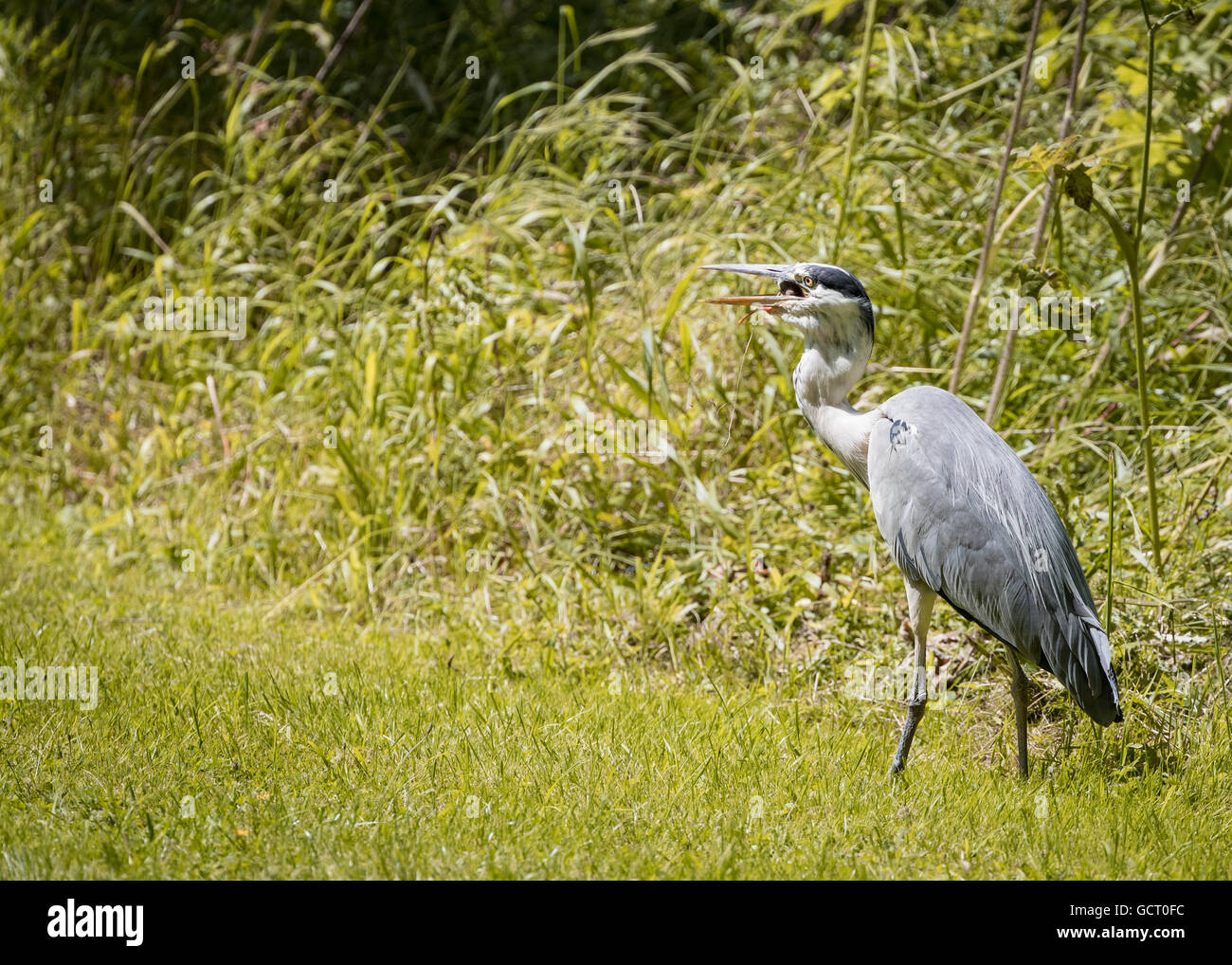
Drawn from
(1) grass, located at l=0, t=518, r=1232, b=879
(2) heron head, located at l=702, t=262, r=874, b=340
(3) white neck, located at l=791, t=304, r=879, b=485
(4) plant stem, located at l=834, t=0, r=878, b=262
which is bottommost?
(1) grass, located at l=0, t=518, r=1232, b=879

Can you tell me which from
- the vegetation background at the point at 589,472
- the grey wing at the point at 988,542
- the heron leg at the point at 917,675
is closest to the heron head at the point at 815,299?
the grey wing at the point at 988,542

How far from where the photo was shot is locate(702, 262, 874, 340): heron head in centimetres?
396

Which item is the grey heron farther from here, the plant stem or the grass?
the plant stem

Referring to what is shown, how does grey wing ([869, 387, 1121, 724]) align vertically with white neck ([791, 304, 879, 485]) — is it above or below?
below

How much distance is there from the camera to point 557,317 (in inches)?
247

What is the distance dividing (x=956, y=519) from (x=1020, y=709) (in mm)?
679

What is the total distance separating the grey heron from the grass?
1.05 ft

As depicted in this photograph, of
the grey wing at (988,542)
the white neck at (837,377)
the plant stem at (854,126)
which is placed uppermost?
the plant stem at (854,126)

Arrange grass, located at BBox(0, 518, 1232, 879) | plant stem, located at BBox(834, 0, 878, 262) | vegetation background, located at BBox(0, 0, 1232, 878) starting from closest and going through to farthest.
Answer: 1. grass, located at BBox(0, 518, 1232, 879)
2. vegetation background, located at BBox(0, 0, 1232, 878)
3. plant stem, located at BBox(834, 0, 878, 262)

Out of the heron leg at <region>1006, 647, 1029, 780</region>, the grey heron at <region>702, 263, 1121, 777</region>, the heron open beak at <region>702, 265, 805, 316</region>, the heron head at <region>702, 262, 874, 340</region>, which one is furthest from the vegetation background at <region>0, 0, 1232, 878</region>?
the heron open beak at <region>702, 265, 805, 316</region>

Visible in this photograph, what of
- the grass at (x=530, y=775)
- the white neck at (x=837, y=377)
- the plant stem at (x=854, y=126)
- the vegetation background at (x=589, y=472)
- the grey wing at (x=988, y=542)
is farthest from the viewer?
the plant stem at (x=854, y=126)

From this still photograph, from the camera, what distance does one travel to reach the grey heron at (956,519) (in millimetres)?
3738

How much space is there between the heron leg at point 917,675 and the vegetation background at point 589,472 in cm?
11

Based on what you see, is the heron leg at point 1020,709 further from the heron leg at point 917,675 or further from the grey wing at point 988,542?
the heron leg at point 917,675
